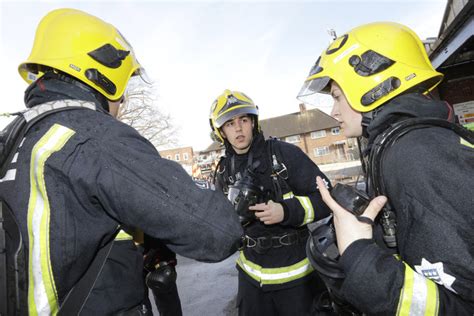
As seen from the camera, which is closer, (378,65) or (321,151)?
(378,65)

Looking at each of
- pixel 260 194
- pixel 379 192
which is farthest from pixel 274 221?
pixel 379 192

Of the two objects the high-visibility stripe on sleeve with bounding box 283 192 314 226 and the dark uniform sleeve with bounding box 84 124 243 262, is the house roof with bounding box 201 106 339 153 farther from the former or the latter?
the dark uniform sleeve with bounding box 84 124 243 262

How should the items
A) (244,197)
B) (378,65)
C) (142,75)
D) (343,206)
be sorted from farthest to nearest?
1. (244,197)
2. (142,75)
3. (378,65)
4. (343,206)

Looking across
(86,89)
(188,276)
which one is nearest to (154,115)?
(188,276)

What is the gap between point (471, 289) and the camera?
993 mm

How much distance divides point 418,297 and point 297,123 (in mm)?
45516

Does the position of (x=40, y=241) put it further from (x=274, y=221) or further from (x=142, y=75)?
(x=274, y=221)

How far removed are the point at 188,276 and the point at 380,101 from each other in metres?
4.94

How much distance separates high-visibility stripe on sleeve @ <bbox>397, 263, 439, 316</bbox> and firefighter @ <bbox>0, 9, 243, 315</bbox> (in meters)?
0.67

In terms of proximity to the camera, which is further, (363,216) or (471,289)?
(363,216)

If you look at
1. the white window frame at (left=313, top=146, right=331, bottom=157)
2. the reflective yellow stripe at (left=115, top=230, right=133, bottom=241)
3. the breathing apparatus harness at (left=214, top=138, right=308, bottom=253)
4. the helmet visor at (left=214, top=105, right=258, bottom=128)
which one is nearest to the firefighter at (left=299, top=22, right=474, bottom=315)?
the reflective yellow stripe at (left=115, top=230, right=133, bottom=241)

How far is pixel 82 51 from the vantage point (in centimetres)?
145

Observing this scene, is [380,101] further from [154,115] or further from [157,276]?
[154,115]

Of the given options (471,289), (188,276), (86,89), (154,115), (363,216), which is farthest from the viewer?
(154,115)
